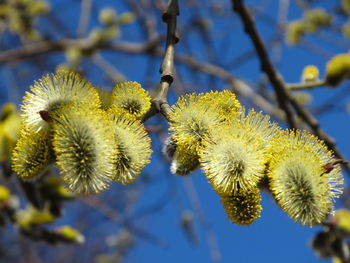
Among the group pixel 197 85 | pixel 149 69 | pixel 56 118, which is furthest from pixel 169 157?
pixel 197 85

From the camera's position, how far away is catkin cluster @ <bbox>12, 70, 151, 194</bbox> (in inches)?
39.0

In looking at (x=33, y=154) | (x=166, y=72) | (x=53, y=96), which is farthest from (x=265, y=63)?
Result: (x=33, y=154)

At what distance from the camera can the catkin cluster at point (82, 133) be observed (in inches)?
39.0

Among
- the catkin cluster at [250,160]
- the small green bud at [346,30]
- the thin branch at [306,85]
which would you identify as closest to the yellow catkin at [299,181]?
the catkin cluster at [250,160]

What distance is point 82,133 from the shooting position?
100 centimetres

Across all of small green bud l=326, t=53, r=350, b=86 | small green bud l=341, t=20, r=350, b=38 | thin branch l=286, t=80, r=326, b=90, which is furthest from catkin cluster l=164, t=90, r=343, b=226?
small green bud l=341, t=20, r=350, b=38

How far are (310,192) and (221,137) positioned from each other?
10.6 inches

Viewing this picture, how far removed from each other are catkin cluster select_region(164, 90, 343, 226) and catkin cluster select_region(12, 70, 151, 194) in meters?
0.12

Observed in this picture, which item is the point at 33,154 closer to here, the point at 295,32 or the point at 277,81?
the point at 277,81

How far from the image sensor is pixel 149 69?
3705mm

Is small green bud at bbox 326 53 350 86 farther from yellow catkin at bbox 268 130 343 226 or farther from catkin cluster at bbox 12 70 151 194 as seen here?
catkin cluster at bbox 12 70 151 194

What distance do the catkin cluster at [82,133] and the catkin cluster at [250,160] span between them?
0.41 feet

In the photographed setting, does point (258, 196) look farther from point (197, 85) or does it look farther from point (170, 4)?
point (197, 85)

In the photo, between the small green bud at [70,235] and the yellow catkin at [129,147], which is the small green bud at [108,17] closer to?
the small green bud at [70,235]
